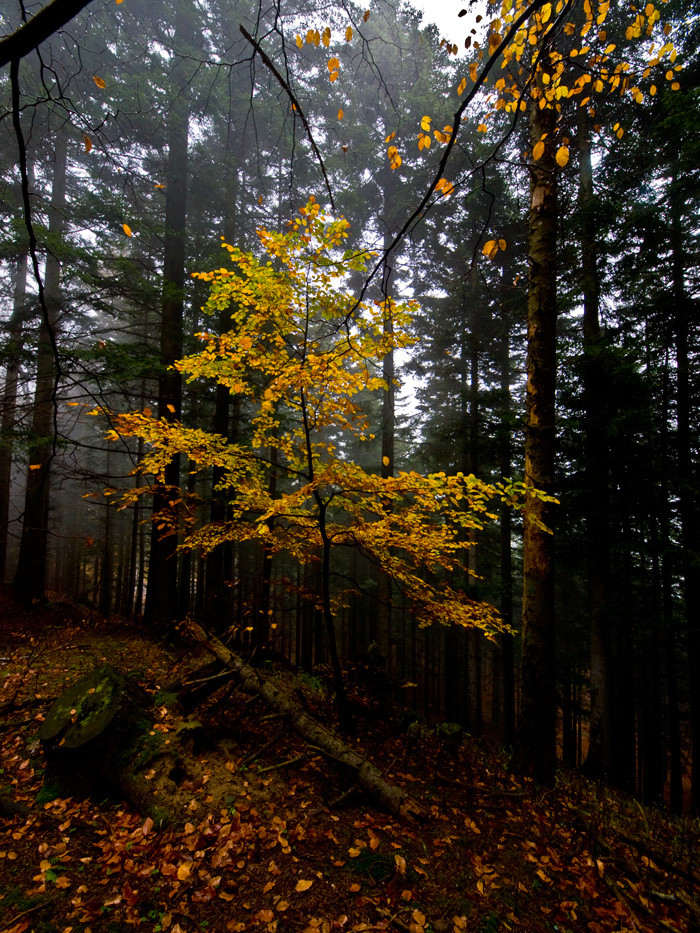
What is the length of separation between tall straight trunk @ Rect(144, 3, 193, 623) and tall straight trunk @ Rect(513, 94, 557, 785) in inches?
310

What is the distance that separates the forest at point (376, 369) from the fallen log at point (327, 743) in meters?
0.03

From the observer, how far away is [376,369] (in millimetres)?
10773

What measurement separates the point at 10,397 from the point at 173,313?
4.40 meters

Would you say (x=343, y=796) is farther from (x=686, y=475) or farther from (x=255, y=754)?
(x=686, y=475)

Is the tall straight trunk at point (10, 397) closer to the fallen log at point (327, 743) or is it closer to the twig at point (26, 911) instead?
the fallen log at point (327, 743)

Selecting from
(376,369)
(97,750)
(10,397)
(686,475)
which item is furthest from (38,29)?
(686,475)

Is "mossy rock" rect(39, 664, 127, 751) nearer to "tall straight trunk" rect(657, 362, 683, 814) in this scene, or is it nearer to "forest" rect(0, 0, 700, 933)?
"forest" rect(0, 0, 700, 933)

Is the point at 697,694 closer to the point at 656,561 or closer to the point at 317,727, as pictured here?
the point at 656,561

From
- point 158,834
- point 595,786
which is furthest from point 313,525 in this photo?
point 595,786

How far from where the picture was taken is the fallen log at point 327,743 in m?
4.34

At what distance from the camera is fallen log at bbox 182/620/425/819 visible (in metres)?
4.34

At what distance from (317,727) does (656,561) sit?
12.6 meters

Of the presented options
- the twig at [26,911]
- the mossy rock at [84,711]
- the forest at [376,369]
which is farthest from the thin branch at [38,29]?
the mossy rock at [84,711]

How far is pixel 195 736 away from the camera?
16.0ft
